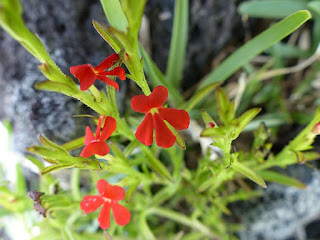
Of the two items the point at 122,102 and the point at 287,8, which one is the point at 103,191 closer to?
the point at 122,102

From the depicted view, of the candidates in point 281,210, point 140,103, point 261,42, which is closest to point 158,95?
point 140,103

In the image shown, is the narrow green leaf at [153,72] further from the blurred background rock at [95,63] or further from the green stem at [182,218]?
the green stem at [182,218]

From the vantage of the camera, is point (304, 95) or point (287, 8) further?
point (304, 95)

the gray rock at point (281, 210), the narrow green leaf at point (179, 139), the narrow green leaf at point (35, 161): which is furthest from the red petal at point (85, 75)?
the gray rock at point (281, 210)

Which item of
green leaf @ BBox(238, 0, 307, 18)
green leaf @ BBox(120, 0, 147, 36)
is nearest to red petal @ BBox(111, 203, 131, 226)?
green leaf @ BBox(120, 0, 147, 36)

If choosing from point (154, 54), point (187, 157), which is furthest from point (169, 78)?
point (187, 157)

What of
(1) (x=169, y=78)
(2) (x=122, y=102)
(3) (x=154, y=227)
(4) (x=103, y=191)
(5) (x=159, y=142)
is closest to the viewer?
(5) (x=159, y=142)
